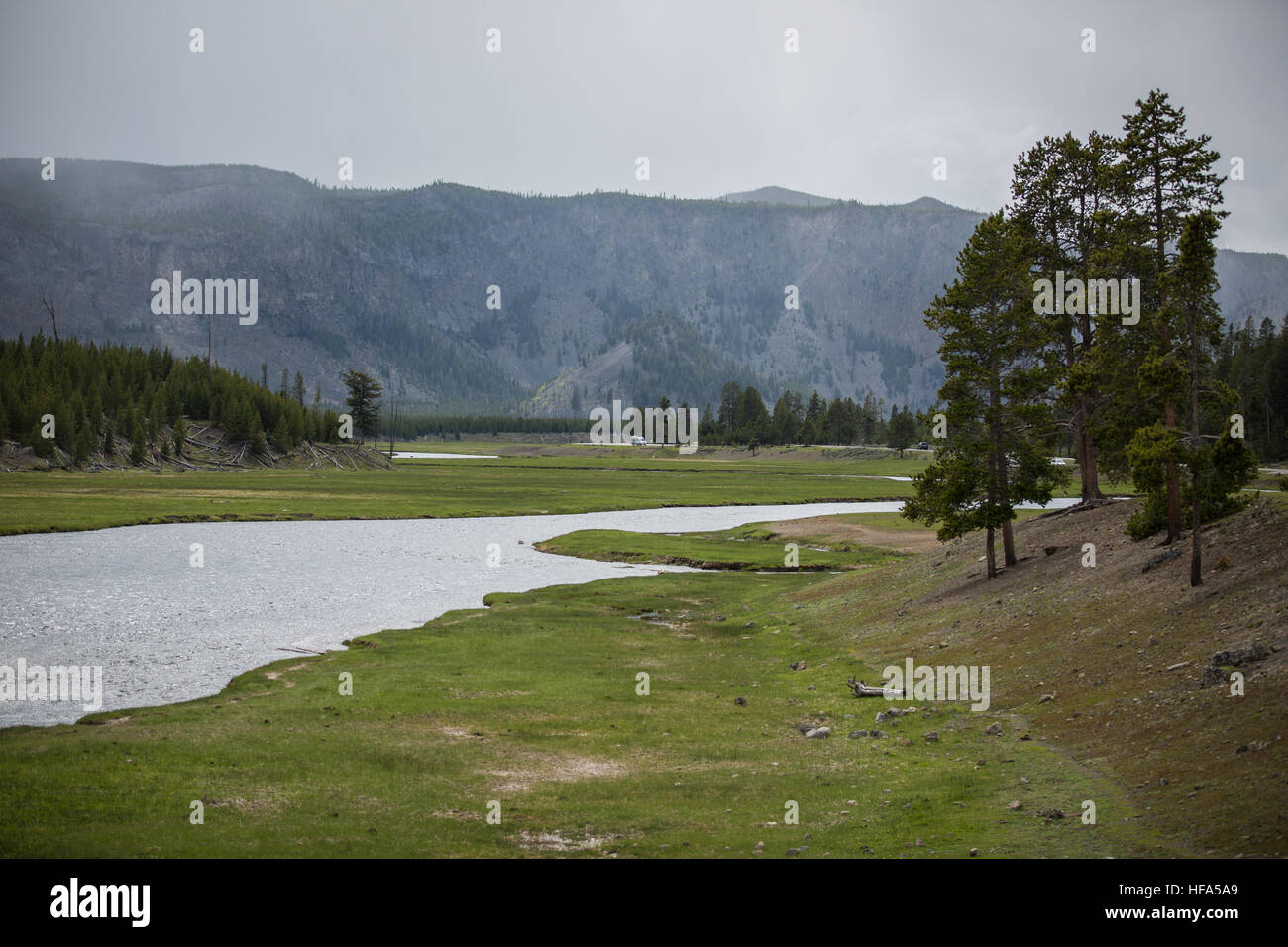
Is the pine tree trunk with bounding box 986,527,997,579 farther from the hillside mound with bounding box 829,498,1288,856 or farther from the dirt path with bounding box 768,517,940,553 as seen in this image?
the dirt path with bounding box 768,517,940,553

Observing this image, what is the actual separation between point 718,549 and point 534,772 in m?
53.9

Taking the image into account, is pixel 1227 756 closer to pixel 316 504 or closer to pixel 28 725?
pixel 28 725

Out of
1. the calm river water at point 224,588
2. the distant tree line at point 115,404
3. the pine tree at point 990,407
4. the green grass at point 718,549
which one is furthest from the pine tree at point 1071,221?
the distant tree line at point 115,404

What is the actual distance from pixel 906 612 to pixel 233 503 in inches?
3324

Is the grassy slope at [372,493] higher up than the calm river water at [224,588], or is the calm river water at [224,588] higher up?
the grassy slope at [372,493]

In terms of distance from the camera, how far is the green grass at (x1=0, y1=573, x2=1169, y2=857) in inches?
678

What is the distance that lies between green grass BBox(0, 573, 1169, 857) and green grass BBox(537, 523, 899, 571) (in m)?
32.2

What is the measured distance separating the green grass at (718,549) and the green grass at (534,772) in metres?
32.2

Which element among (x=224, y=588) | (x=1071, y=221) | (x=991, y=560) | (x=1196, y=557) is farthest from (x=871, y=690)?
(x=224, y=588)

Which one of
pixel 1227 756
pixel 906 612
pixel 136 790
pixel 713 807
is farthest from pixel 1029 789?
pixel 906 612

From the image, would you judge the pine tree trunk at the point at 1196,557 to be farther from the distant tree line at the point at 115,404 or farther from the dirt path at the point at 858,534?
the distant tree line at the point at 115,404

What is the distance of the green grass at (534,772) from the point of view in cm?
1722

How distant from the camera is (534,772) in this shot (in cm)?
2277

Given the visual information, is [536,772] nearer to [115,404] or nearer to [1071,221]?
[1071,221]
